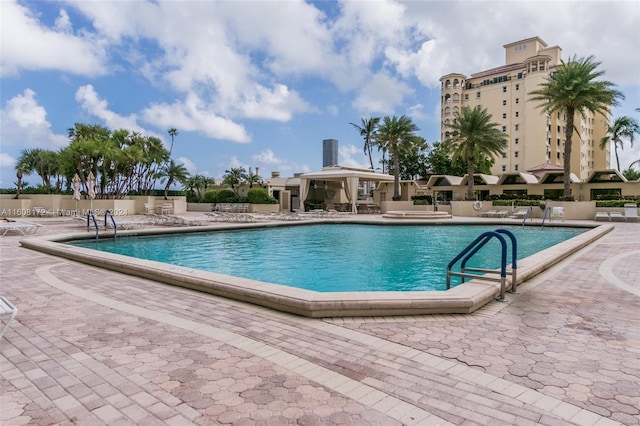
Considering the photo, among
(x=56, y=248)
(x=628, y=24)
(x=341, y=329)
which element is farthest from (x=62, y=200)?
(x=628, y=24)

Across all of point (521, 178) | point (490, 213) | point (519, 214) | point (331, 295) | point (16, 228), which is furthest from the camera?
point (521, 178)

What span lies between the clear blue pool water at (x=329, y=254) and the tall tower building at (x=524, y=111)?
43.8m

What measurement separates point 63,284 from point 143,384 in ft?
14.8

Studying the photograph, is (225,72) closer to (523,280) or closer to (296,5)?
(296,5)

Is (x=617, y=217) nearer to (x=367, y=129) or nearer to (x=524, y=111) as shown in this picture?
(x=367, y=129)

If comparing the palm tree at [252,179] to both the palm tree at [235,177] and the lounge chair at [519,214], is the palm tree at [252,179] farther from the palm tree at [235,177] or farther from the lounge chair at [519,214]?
the lounge chair at [519,214]

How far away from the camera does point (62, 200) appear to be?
28.3 m

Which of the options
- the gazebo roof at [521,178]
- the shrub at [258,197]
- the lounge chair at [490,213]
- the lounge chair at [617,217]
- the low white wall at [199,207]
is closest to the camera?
the lounge chair at [617,217]

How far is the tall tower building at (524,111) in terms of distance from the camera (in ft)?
181

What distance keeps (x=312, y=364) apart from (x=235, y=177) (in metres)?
35.3

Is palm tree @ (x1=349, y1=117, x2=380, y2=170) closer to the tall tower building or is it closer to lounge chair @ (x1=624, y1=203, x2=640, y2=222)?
the tall tower building

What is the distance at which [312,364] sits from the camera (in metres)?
3.31

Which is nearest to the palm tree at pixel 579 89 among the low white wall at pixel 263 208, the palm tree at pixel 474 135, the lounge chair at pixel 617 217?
the lounge chair at pixel 617 217

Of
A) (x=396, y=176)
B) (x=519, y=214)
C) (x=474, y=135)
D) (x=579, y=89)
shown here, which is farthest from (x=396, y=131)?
(x=579, y=89)
